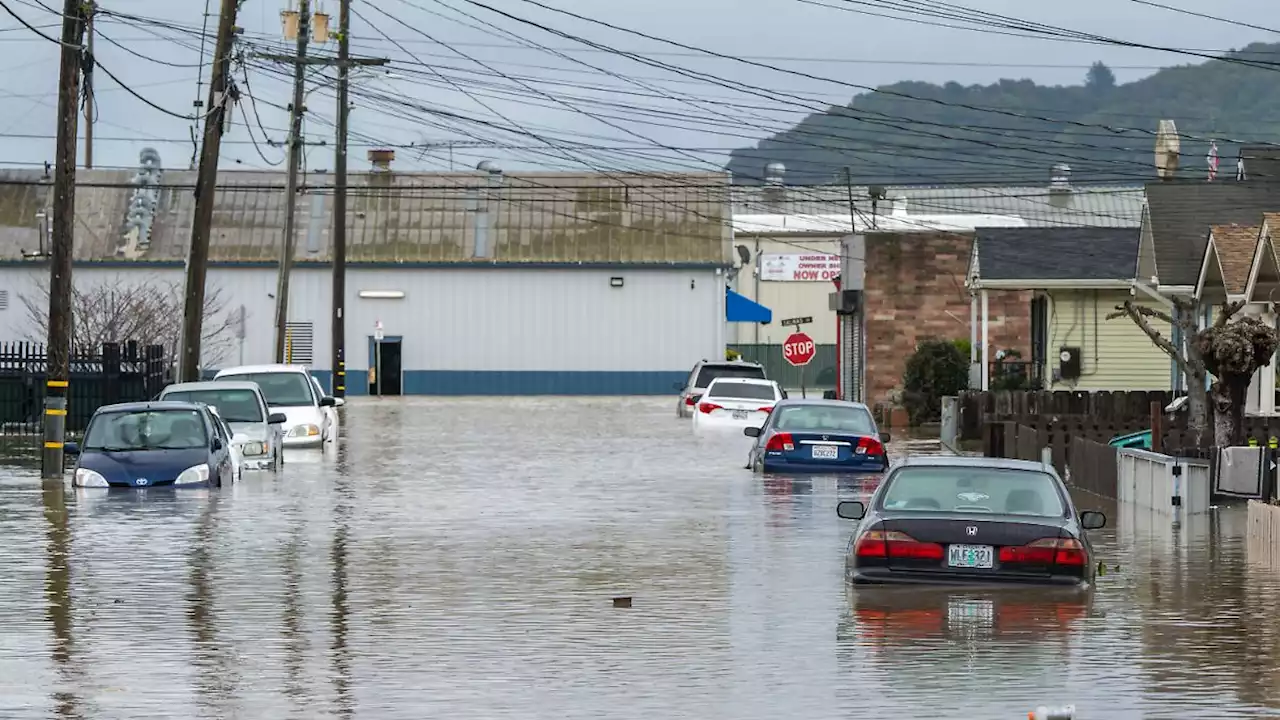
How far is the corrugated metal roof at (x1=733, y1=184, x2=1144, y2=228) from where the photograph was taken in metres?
108

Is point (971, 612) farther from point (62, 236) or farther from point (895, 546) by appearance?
point (62, 236)

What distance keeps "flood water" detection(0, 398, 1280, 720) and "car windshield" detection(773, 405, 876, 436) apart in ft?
15.9

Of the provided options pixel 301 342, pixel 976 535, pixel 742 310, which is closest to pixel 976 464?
pixel 976 535

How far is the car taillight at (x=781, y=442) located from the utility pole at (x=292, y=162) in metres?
25.0

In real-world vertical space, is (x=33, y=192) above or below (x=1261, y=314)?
above

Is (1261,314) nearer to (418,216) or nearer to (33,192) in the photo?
(418,216)

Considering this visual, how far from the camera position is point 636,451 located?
1690 inches

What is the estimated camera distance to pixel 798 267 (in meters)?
97.4

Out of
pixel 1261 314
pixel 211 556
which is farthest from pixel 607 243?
pixel 211 556

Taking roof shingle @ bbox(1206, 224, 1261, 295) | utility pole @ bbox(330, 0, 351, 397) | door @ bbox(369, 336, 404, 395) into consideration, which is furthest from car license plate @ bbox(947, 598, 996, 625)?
door @ bbox(369, 336, 404, 395)

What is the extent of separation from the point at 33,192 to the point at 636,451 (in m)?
51.0

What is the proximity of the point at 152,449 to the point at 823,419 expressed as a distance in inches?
405

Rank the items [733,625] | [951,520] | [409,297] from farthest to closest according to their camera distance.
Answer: [409,297]
[951,520]
[733,625]

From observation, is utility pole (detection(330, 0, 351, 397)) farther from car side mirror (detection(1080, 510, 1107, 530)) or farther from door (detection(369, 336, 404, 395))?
car side mirror (detection(1080, 510, 1107, 530))
